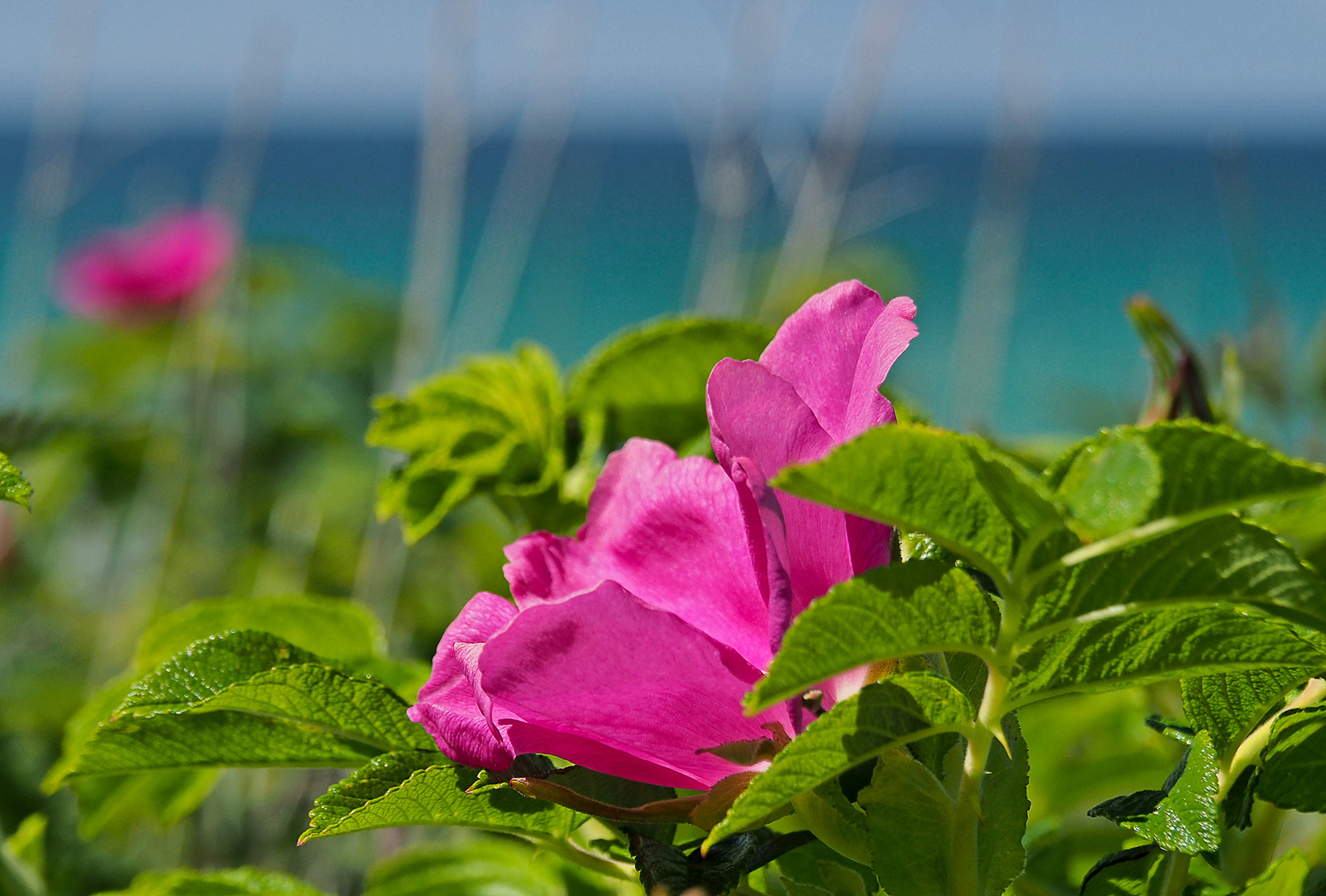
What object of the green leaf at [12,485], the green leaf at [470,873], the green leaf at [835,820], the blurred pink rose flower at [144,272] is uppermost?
the blurred pink rose flower at [144,272]

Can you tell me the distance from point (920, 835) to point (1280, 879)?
0.09 meters

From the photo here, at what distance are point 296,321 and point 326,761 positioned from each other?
1.38 m

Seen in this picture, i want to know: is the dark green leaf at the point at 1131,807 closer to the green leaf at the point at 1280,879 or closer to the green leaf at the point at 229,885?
the green leaf at the point at 1280,879

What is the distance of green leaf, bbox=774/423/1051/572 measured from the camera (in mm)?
148

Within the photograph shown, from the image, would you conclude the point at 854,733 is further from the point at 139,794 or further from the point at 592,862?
the point at 139,794

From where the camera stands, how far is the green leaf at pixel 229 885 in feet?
0.93

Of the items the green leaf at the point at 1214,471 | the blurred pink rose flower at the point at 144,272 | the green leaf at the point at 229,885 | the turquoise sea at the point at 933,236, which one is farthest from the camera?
the blurred pink rose flower at the point at 144,272

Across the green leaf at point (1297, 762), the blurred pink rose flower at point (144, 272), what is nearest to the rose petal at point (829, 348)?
the green leaf at point (1297, 762)

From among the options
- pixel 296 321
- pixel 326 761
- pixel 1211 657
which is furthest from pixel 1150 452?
pixel 296 321

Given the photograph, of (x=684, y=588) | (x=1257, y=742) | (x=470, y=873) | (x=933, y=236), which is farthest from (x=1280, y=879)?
(x=933, y=236)

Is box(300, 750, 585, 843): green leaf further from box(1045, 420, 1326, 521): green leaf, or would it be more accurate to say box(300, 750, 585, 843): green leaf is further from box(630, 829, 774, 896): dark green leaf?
box(1045, 420, 1326, 521): green leaf

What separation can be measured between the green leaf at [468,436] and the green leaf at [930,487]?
8.4 inches

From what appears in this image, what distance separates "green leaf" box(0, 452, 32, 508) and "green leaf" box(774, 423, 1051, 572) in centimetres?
13

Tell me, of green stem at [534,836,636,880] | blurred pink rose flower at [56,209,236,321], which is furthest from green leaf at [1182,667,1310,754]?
blurred pink rose flower at [56,209,236,321]
